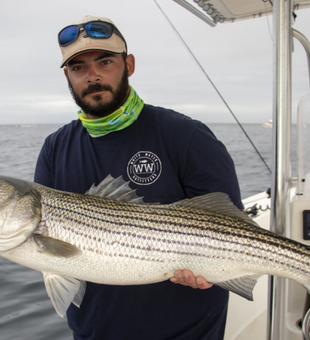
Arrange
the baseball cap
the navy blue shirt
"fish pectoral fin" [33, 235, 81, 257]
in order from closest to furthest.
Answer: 1. "fish pectoral fin" [33, 235, 81, 257]
2. the navy blue shirt
3. the baseball cap

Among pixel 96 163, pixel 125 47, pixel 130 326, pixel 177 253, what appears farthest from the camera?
pixel 125 47

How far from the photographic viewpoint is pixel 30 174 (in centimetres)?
1520

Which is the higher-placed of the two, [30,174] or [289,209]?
[289,209]

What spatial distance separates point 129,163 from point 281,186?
1.10m

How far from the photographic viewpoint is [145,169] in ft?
8.98

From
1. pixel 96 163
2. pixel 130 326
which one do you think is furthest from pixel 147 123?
pixel 130 326

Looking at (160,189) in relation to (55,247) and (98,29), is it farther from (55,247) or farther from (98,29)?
(98,29)

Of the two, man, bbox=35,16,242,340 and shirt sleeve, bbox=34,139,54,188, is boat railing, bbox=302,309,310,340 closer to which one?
man, bbox=35,16,242,340

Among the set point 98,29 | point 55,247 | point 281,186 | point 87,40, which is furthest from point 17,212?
point 281,186

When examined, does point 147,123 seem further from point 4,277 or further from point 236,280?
point 4,277

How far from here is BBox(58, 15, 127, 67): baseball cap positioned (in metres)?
2.91

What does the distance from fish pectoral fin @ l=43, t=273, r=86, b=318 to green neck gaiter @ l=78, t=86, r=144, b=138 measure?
1087 mm

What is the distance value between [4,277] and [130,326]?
4.74 m

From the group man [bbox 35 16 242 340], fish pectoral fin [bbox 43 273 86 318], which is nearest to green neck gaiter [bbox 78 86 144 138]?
man [bbox 35 16 242 340]
